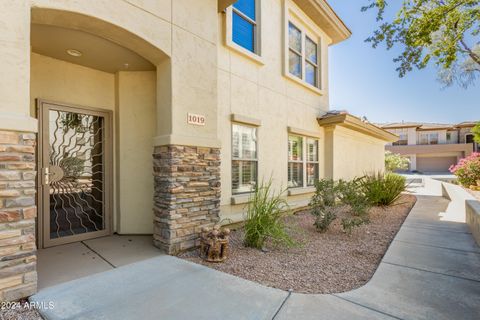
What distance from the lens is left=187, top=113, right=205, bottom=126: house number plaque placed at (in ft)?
15.2

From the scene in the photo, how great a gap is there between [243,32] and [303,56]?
318 cm

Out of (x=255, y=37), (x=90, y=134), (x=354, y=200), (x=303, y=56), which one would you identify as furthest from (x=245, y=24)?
(x=354, y=200)

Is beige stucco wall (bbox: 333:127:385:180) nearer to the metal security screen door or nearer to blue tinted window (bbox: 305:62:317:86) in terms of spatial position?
blue tinted window (bbox: 305:62:317:86)

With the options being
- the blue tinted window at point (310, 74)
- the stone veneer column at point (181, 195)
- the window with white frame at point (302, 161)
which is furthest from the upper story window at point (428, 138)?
the stone veneer column at point (181, 195)

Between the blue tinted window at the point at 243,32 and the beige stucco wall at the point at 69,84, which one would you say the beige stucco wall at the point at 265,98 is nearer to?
the blue tinted window at the point at 243,32

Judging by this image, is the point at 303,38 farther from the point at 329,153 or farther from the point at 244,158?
the point at 244,158

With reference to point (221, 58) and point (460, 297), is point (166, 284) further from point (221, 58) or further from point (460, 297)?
point (221, 58)

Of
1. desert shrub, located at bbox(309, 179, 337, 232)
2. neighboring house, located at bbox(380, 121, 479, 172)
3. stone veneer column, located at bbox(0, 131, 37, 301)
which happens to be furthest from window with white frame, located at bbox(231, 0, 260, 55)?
neighboring house, located at bbox(380, 121, 479, 172)

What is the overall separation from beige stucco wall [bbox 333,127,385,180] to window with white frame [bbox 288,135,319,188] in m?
0.93

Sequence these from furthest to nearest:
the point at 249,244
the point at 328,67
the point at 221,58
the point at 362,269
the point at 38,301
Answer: the point at 328,67
the point at 221,58
the point at 249,244
the point at 362,269
the point at 38,301

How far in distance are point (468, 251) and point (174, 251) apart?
5223 mm

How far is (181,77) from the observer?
14.8 feet

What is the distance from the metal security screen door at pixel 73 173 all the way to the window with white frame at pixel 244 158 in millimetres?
2821

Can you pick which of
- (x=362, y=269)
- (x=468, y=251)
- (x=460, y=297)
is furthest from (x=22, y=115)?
(x=468, y=251)
